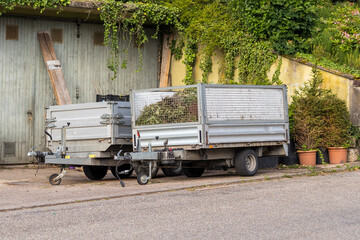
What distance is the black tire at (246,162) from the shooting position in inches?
517

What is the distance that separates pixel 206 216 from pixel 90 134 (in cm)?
578

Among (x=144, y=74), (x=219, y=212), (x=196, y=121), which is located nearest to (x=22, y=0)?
(x=144, y=74)

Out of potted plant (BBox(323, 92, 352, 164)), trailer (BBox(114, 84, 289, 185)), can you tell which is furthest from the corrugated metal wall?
potted plant (BBox(323, 92, 352, 164))

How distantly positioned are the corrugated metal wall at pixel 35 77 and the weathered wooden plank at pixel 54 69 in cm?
32

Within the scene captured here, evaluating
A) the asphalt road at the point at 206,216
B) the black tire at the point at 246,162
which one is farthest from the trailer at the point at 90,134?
the asphalt road at the point at 206,216

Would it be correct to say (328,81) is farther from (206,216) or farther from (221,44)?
(206,216)

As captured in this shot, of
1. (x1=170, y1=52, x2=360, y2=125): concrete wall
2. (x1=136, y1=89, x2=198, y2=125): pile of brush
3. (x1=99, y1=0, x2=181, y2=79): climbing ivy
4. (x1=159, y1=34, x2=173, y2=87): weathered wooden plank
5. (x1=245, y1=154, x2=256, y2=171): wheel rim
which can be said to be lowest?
(x1=245, y1=154, x2=256, y2=171): wheel rim

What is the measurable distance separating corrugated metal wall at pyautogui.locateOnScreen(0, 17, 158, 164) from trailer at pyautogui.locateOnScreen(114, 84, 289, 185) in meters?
7.04

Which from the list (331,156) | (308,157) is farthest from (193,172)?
(331,156)

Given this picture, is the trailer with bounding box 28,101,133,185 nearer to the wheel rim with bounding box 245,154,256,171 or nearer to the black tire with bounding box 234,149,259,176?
the black tire with bounding box 234,149,259,176

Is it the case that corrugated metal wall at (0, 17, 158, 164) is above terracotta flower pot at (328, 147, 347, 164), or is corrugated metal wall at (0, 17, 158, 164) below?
above

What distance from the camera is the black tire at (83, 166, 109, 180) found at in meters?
14.3

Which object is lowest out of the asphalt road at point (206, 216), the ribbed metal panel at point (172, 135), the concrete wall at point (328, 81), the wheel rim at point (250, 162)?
the asphalt road at point (206, 216)

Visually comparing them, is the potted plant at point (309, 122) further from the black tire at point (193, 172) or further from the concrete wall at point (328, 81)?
the black tire at point (193, 172)
